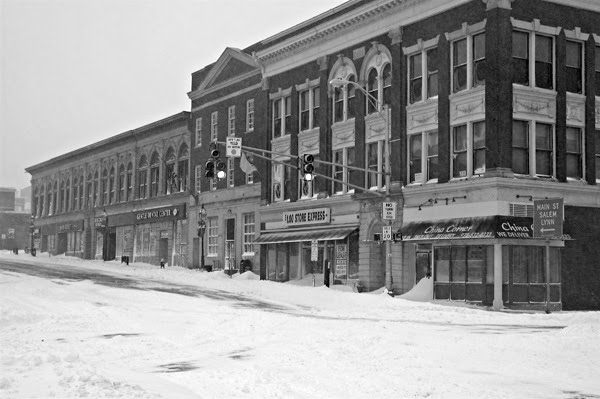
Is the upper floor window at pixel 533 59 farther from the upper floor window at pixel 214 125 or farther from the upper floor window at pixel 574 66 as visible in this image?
the upper floor window at pixel 214 125

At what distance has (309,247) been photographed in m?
47.2

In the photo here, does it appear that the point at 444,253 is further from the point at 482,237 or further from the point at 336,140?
the point at 336,140

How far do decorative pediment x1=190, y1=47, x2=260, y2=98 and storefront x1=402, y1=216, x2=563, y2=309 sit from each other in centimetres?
2466

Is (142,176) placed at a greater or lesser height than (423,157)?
greater

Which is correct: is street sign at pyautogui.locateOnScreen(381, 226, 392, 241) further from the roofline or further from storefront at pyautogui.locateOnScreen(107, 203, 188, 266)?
the roofline

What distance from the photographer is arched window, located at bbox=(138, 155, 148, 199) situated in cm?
7612

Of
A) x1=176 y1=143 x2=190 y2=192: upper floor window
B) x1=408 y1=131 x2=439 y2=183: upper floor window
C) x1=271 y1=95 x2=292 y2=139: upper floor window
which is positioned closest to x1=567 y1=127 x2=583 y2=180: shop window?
x1=408 y1=131 x2=439 y2=183: upper floor window

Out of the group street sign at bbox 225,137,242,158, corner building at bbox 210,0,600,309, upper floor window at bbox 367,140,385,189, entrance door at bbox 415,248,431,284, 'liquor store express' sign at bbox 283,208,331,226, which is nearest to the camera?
corner building at bbox 210,0,600,309

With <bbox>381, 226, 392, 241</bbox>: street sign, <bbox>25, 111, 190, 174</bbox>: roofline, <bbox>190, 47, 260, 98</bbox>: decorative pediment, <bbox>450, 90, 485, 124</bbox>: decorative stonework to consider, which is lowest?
<bbox>381, 226, 392, 241</bbox>: street sign

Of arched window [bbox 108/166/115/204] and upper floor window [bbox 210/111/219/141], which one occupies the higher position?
upper floor window [bbox 210/111/219/141]

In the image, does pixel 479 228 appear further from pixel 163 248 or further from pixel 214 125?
pixel 163 248

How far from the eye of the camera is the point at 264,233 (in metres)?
51.9

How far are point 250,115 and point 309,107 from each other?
32.4ft

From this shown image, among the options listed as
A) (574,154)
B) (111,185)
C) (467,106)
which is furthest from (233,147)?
(111,185)
